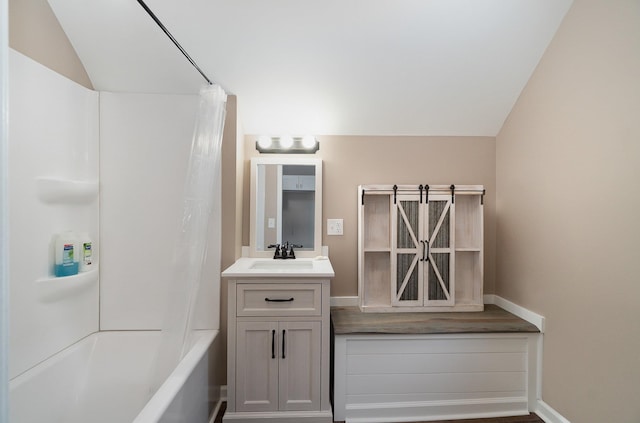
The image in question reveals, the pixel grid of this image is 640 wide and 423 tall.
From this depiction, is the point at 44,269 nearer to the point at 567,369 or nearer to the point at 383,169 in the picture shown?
the point at 383,169

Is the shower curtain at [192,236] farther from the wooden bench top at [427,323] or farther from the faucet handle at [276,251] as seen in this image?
the wooden bench top at [427,323]

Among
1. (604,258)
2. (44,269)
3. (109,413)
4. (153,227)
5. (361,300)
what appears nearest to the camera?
(604,258)

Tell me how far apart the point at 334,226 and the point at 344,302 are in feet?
1.90

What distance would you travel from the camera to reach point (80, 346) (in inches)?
67.6

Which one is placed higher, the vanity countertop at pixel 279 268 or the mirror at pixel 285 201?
the mirror at pixel 285 201

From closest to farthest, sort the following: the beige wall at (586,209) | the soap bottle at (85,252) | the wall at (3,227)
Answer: the wall at (3,227)
the beige wall at (586,209)
the soap bottle at (85,252)

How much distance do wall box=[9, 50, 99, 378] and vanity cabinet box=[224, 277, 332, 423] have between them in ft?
3.05

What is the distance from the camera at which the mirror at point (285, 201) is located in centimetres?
216

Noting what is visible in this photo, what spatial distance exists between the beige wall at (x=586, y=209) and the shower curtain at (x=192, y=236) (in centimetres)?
196

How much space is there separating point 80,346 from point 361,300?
1.75 m

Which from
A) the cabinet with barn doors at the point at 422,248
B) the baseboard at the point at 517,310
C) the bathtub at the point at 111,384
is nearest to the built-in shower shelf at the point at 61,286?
the bathtub at the point at 111,384

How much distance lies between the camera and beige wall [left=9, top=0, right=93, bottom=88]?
1.36m

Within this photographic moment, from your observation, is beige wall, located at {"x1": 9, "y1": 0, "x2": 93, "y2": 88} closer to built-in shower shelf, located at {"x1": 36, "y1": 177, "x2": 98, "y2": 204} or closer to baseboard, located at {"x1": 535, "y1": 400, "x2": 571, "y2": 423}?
built-in shower shelf, located at {"x1": 36, "y1": 177, "x2": 98, "y2": 204}

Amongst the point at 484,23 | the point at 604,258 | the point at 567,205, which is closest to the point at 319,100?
the point at 484,23
